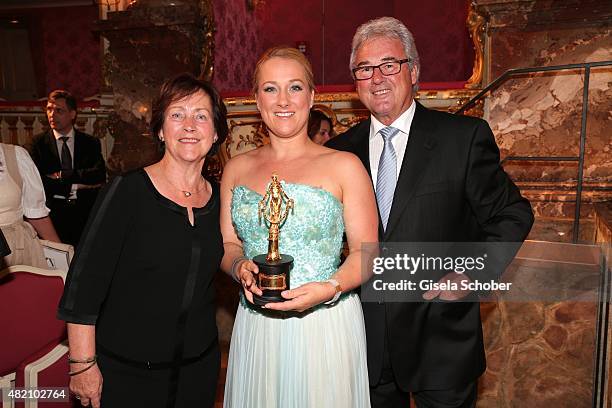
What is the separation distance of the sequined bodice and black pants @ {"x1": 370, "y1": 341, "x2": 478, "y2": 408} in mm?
532

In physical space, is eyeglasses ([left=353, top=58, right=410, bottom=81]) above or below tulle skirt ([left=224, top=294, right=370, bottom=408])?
above

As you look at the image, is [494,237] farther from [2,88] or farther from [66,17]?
[2,88]

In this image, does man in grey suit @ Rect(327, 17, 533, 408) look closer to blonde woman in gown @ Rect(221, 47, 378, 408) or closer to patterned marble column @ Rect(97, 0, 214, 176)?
blonde woman in gown @ Rect(221, 47, 378, 408)

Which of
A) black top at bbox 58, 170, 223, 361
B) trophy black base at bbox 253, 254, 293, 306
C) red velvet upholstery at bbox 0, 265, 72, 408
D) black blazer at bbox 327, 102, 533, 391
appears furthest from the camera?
red velvet upholstery at bbox 0, 265, 72, 408

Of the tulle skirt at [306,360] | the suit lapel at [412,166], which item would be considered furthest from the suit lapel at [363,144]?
the tulle skirt at [306,360]

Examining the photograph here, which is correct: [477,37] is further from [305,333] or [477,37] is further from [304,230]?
[305,333]

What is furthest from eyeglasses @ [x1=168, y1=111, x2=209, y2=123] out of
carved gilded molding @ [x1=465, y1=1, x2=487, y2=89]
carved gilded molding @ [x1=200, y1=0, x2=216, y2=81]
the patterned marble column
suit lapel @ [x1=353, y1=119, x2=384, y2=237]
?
carved gilded molding @ [x1=200, y1=0, x2=216, y2=81]

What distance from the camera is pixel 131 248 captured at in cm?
207

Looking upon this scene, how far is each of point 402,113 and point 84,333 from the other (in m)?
1.63

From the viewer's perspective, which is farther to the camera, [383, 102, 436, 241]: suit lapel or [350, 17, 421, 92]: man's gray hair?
[350, 17, 421, 92]: man's gray hair

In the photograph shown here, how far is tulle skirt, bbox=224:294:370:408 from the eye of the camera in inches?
84.0

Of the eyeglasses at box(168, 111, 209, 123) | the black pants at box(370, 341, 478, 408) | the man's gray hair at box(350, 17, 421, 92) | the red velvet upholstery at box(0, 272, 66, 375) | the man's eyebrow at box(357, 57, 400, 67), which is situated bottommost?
the black pants at box(370, 341, 478, 408)

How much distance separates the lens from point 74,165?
5391 millimetres

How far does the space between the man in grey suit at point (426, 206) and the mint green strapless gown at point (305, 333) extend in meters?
0.19
